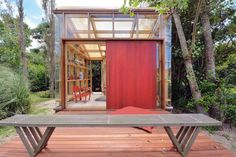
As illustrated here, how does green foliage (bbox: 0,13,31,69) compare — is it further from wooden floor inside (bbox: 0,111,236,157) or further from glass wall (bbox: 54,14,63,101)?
wooden floor inside (bbox: 0,111,236,157)

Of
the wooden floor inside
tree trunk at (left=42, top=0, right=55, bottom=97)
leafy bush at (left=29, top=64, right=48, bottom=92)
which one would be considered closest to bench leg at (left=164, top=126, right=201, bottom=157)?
the wooden floor inside

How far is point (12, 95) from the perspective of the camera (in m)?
8.12

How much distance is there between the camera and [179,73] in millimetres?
9602

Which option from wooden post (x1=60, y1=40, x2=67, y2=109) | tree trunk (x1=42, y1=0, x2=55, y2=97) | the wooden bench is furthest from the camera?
tree trunk (x1=42, y1=0, x2=55, y2=97)

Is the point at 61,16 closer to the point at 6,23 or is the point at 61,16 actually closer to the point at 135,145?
the point at 135,145

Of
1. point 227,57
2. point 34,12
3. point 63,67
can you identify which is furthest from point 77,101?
point 34,12

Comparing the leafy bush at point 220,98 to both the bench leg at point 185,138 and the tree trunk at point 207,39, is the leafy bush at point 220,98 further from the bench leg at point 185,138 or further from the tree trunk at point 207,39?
the bench leg at point 185,138

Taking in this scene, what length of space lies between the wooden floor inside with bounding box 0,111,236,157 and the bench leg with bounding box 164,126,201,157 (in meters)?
0.12

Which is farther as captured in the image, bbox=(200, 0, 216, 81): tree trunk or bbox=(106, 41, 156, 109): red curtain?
bbox=(200, 0, 216, 81): tree trunk

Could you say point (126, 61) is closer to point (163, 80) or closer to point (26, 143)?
point (163, 80)

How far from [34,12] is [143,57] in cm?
1359

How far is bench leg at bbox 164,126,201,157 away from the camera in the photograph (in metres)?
2.95

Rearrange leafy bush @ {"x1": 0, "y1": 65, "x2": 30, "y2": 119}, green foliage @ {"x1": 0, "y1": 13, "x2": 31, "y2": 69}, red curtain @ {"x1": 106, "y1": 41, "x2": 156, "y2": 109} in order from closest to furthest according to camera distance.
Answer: red curtain @ {"x1": 106, "y1": 41, "x2": 156, "y2": 109} → leafy bush @ {"x1": 0, "y1": 65, "x2": 30, "y2": 119} → green foliage @ {"x1": 0, "y1": 13, "x2": 31, "y2": 69}

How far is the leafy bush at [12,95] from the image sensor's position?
765 cm
